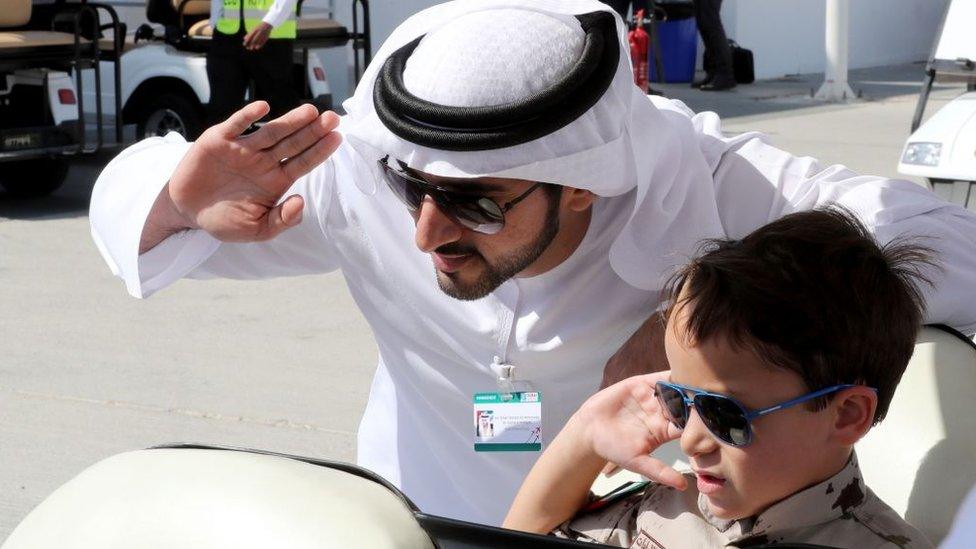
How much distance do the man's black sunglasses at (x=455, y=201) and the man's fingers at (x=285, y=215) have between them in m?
0.19

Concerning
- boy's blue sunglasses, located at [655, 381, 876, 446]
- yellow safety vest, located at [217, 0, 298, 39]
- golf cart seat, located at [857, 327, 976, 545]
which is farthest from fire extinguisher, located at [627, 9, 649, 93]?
boy's blue sunglasses, located at [655, 381, 876, 446]

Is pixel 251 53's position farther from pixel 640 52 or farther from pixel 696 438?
pixel 696 438

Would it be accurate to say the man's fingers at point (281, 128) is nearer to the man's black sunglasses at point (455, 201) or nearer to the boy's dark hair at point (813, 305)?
the man's black sunglasses at point (455, 201)

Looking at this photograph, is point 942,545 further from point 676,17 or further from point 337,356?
point 676,17

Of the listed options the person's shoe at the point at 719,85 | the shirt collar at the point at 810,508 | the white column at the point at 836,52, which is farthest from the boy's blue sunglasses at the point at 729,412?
the person's shoe at the point at 719,85

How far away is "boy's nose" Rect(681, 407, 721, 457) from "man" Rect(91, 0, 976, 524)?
0.45 metres

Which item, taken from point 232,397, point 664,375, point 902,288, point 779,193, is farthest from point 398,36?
point 232,397

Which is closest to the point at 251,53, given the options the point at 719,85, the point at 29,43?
the point at 29,43

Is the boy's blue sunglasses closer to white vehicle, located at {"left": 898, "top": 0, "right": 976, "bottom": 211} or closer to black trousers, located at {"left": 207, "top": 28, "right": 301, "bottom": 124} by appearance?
white vehicle, located at {"left": 898, "top": 0, "right": 976, "bottom": 211}

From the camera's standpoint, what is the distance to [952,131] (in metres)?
6.27

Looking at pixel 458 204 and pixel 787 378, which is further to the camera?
pixel 458 204

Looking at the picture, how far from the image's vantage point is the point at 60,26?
9.12 metres

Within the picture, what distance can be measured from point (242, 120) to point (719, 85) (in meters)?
12.4

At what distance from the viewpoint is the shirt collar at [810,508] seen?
173 cm
